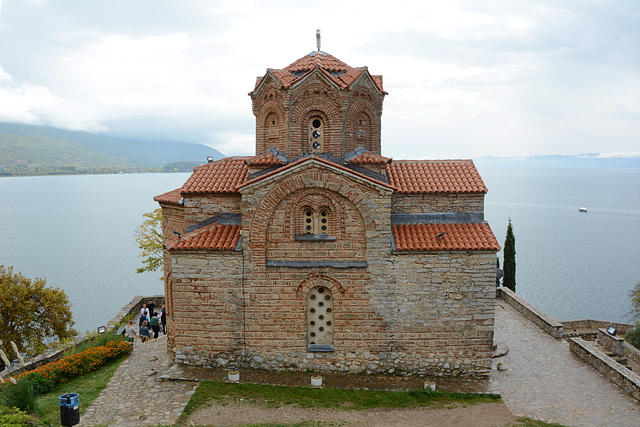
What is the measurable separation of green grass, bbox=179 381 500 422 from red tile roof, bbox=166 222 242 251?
3308mm

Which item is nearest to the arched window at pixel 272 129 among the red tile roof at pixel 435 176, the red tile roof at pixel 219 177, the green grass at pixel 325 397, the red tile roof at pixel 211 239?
the red tile roof at pixel 219 177

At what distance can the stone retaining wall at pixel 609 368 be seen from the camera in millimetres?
10648

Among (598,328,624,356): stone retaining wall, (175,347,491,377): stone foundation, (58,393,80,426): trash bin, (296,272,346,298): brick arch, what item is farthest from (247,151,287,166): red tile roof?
(598,328,624,356): stone retaining wall

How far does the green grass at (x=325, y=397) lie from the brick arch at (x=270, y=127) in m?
6.39

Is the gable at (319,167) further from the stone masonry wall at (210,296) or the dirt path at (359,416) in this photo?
the dirt path at (359,416)

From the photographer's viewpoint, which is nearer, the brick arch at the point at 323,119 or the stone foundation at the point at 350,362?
the stone foundation at the point at 350,362

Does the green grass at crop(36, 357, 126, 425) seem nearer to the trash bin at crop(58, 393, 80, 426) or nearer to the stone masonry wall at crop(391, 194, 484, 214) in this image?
the trash bin at crop(58, 393, 80, 426)

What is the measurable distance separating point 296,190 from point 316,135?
2.43 meters

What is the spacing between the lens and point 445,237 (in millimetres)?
11352

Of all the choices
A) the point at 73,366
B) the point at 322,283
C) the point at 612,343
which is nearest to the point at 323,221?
the point at 322,283

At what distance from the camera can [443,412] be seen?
9688 mm

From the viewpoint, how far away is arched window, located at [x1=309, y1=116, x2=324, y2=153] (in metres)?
12.7

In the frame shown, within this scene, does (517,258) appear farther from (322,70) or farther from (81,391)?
(81,391)

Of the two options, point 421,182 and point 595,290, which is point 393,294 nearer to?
point 421,182
